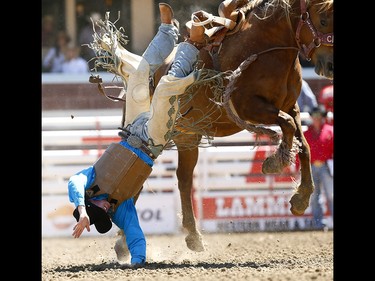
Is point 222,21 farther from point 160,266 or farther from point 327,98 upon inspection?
point 327,98

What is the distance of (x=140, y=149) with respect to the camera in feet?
18.9

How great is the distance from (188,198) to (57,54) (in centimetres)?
440

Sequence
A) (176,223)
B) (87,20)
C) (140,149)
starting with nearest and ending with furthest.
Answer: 1. (140,149)
2. (176,223)
3. (87,20)

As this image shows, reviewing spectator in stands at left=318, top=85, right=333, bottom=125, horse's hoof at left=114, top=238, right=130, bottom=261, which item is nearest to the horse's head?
horse's hoof at left=114, top=238, right=130, bottom=261

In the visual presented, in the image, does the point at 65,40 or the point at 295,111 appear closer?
the point at 295,111

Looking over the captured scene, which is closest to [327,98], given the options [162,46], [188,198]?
[188,198]

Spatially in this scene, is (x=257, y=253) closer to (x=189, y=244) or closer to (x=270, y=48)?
(x=189, y=244)

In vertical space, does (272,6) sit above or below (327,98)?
above

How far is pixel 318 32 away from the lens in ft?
20.8

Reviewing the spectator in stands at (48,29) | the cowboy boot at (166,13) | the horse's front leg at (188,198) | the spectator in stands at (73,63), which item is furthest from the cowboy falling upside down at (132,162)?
the spectator in stands at (48,29)

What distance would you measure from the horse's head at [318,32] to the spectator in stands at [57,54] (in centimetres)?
509
